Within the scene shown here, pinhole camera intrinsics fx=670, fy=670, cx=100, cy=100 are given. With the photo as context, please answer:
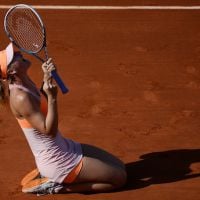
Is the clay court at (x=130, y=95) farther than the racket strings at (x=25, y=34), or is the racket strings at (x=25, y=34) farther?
the clay court at (x=130, y=95)

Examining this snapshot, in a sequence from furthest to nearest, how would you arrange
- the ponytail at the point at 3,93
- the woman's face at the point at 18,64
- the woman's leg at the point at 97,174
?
the woman's leg at the point at 97,174
the ponytail at the point at 3,93
the woman's face at the point at 18,64

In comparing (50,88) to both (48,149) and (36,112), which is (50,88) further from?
(48,149)

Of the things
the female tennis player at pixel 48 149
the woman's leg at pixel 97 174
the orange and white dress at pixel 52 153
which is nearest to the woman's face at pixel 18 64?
the female tennis player at pixel 48 149

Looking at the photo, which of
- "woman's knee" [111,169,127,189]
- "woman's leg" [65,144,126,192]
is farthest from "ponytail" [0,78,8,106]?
"woman's knee" [111,169,127,189]

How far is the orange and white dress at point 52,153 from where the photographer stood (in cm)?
710

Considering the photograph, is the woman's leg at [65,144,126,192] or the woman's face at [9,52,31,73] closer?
the woman's face at [9,52,31,73]

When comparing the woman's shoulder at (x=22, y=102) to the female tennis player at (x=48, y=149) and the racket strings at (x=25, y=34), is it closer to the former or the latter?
the female tennis player at (x=48, y=149)

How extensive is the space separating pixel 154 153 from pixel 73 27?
3991 mm

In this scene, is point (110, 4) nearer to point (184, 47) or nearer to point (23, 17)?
point (184, 47)

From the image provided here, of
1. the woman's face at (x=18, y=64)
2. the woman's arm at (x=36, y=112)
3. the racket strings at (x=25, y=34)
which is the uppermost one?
the racket strings at (x=25, y=34)

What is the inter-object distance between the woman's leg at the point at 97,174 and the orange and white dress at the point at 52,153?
0.42 feet

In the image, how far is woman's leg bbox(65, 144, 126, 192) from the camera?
23.9 feet

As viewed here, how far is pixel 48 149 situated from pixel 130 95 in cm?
258

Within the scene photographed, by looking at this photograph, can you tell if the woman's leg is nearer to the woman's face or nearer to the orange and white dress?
the orange and white dress
